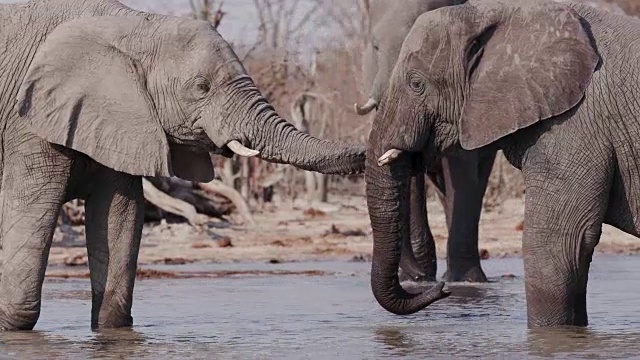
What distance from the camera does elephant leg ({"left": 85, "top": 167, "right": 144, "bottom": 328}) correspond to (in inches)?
341

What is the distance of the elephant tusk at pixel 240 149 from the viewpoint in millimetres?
8258

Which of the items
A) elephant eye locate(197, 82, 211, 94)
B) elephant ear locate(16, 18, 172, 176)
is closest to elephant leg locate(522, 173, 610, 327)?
elephant eye locate(197, 82, 211, 94)

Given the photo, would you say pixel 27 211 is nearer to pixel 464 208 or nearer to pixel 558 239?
pixel 558 239

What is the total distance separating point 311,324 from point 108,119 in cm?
160

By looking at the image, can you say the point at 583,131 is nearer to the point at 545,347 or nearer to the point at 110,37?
the point at 545,347

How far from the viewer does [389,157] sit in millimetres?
8148

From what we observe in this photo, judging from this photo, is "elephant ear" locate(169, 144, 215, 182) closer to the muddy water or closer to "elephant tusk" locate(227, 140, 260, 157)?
"elephant tusk" locate(227, 140, 260, 157)

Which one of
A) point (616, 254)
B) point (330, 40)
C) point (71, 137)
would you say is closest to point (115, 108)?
point (71, 137)

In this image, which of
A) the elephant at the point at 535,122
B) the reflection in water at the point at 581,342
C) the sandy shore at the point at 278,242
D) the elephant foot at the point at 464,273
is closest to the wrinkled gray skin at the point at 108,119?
the elephant at the point at 535,122

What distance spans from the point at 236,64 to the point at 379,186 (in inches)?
38.7

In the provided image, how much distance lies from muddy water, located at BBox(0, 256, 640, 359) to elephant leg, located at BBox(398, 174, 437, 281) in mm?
383

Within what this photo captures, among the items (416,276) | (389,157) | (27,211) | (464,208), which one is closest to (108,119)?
(27,211)

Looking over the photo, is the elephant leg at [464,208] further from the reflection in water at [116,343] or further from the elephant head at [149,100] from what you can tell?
the reflection in water at [116,343]

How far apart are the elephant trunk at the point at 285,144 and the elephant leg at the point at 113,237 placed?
0.75 metres
